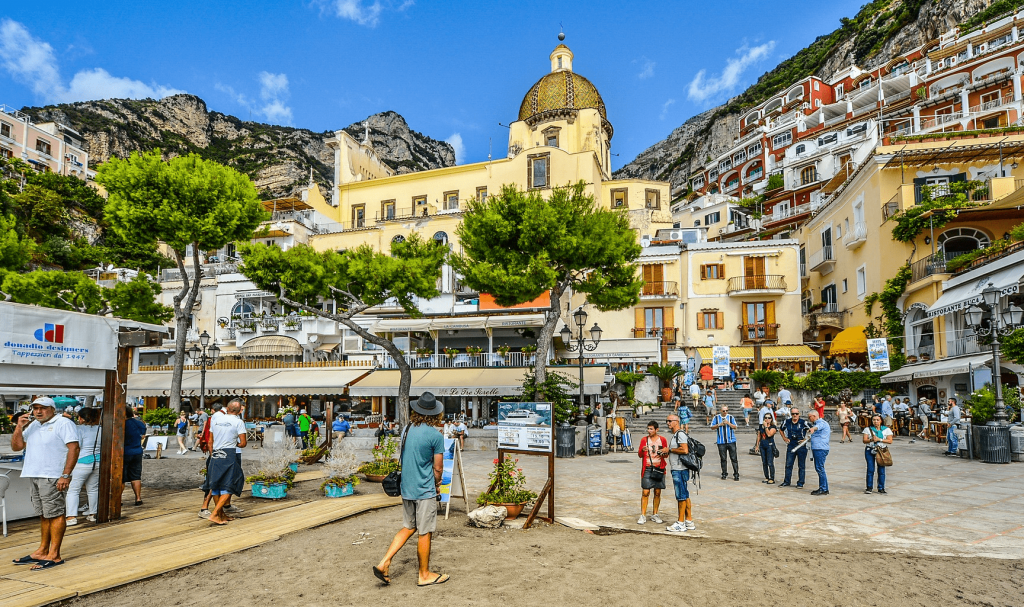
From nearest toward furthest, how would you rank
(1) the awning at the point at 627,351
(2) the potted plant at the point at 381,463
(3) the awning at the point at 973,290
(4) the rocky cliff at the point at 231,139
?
(2) the potted plant at the point at 381,463
(3) the awning at the point at 973,290
(1) the awning at the point at 627,351
(4) the rocky cliff at the point at 231,139

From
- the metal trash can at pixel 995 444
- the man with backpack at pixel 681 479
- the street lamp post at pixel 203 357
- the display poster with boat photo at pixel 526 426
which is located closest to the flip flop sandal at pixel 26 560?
the display poster with boat photo at pixel 526 426

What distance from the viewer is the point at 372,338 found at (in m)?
21.0

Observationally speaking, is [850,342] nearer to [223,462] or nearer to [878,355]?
[878,355]

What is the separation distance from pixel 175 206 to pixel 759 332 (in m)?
27.8

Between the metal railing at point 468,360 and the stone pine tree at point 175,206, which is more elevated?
the stone pine tree at point 175,206

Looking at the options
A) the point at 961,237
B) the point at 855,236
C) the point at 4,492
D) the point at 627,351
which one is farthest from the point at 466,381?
A: the point at 961,237

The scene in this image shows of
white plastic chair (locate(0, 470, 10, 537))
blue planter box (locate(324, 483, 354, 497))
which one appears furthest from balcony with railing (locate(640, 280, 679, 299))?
white plastic chair (locate(0, 470, 10, 537))

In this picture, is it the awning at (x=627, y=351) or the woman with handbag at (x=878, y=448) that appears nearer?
the woman with handbag at (x=878, y=448)

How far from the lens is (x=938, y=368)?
21.7 m

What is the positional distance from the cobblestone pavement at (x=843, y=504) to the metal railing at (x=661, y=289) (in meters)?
19.3

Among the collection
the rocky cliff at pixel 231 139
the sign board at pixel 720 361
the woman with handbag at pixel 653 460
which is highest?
the rocky cliff at pixel 231 139

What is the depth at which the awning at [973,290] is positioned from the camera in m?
19.6

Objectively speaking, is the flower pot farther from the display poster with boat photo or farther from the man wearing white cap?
the man wearing white cap

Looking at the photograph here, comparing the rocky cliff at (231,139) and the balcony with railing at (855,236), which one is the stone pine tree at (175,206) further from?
the rocky cliff at (231,139)
